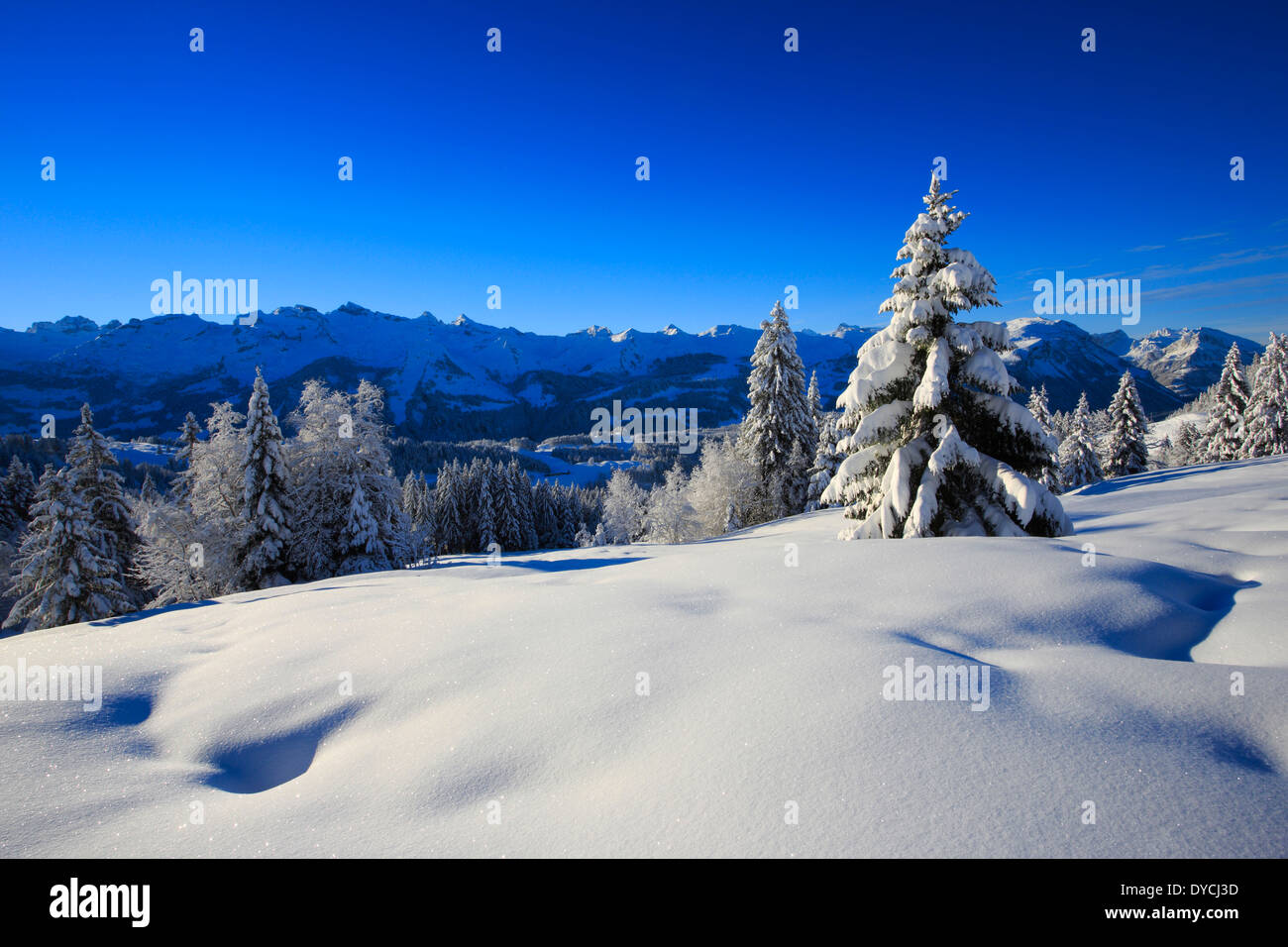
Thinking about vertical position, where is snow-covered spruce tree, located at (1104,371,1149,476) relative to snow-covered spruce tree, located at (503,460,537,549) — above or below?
above

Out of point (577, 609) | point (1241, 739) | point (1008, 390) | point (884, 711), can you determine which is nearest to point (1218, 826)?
point (1241, 739)

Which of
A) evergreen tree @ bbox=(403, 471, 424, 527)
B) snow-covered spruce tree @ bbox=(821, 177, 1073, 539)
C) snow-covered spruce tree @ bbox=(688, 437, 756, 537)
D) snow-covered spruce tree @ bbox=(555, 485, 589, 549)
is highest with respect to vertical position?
snow-covered spruce tree @ bbox=(821, 177, 1073, 539)

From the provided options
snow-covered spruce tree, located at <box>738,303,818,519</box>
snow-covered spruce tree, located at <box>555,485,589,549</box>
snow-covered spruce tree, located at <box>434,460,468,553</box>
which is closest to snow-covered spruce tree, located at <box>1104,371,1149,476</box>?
snow-covered spruce tree, located at <box>738,303,818,519</box>

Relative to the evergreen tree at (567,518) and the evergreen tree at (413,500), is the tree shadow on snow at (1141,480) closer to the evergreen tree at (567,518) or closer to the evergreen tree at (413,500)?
the evergreen tree at (567,518)

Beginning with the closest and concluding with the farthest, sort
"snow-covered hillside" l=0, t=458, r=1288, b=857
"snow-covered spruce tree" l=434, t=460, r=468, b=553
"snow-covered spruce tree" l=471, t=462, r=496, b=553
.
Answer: "snow-covered hillside" l=0, t=458, r=1288, b=857 → "snow-covered spruce tree" l=471, t=462, r=496, b=553 → "snow-covered spruce tree" l=434, t=460, r=468, b=553

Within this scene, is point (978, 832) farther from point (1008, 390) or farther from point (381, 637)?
point (1008, 390)

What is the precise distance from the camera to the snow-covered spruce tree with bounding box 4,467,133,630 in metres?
24.8

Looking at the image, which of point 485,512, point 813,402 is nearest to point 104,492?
point 485,512

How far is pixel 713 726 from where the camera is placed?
3674 millimetres

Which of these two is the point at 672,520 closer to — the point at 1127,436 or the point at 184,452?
the point at 184,452

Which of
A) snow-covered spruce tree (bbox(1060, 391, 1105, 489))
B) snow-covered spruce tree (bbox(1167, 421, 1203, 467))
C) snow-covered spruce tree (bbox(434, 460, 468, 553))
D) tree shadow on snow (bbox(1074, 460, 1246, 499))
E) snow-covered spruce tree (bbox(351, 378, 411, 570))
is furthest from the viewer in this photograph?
snow-covered spruce tree (bbox(434, 460, 468, 553))

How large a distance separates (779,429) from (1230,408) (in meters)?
39.6

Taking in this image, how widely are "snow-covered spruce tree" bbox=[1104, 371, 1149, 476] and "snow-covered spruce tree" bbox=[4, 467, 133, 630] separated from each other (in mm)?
64308

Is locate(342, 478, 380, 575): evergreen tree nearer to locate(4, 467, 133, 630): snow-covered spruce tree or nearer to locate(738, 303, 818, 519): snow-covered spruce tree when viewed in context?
locate(4, 467, 133, 630): snow-covered spruce tree
